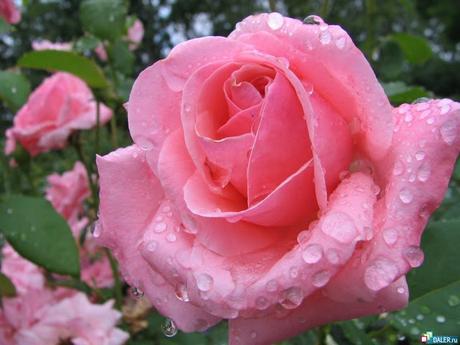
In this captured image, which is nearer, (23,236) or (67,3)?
(23,236)

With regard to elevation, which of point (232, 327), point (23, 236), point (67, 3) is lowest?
point (67, 3)

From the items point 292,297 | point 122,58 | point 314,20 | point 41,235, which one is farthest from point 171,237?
point 122,58

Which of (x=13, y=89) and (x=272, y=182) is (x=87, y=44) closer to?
(x=13, y=89)

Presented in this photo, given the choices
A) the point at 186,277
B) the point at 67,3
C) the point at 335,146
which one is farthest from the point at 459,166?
the point at 67,3

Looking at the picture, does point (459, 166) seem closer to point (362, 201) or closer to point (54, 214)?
point (362, 201)

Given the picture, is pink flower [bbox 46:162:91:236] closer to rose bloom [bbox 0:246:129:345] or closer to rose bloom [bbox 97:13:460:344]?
rose bloom [bbox 0:246:129:345]

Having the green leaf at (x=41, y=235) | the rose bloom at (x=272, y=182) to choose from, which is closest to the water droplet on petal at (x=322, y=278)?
Answer: the rose bloom at (x=272, y=182)
